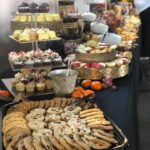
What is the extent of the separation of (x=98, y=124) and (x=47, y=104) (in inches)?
9.7

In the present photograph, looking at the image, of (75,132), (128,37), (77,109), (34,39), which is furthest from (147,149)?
(75,132)

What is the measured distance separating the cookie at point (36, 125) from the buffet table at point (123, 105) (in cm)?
25

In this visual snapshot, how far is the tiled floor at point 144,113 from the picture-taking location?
90.2 inches

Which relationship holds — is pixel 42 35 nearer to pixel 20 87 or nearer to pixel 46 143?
pixel 20 87

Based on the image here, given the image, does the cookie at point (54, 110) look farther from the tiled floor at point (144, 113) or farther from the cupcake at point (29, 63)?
the tiled floor at point (144, 113)

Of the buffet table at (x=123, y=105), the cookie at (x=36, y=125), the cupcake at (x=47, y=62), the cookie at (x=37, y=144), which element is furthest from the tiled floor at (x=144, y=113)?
the cookie at (x=37, y=144)

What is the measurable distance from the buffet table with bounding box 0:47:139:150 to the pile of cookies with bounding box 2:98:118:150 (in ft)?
0.26

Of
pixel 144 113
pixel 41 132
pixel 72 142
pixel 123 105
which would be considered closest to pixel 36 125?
pixel 41 132

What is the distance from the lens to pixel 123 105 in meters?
1.20

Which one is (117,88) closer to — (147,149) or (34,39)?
(34,39)

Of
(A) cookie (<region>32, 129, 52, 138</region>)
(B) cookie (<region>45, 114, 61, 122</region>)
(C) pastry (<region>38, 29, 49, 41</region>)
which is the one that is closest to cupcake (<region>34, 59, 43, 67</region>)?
(C) pastry (<region>38, 29, 49, 41</region>)

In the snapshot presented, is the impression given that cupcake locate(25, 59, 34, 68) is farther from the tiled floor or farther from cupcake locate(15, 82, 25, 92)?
the tiled floor

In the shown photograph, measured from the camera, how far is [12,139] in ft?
2.74

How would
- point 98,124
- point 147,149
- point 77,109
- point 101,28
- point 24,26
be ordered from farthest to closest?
point 101,28 → point 147,149 → point 24,26 → point 77,109 → point 98,124
